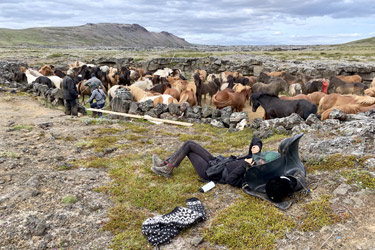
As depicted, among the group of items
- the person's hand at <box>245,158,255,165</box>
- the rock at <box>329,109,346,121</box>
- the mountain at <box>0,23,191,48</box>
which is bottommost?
the rock at <box>329,109,346,121</box>

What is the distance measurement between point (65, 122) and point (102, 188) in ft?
18.8

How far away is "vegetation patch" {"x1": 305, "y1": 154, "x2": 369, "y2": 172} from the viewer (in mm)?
5344

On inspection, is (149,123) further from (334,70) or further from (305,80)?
(334,70)

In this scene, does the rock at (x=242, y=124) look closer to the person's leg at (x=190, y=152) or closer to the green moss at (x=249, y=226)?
the person's leg at (x=190, y=152)

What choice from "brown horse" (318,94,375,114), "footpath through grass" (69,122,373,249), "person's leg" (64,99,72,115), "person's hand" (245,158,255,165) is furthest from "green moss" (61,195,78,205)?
"brown horse" (318,94,375,114)

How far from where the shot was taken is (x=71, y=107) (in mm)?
12289

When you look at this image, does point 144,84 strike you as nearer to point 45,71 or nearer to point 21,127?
point 45,71

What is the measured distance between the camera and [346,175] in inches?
197

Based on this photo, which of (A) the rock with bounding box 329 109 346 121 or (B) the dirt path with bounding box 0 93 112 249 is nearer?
(B) the dirt path with bounding box 0 93 112 249

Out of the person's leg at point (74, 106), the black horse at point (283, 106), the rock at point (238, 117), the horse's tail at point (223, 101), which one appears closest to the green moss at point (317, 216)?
the rock at point (238, 117)

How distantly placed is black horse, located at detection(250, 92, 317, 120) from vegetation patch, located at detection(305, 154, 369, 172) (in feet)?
16.3

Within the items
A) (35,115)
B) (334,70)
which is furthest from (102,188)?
(334,70)

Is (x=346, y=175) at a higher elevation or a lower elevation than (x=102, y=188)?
higher

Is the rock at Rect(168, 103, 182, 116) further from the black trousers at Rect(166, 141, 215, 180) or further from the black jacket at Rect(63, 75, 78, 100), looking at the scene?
the black trousers at Rect(166, 141, 215, 180)
